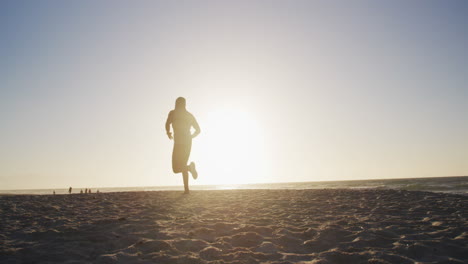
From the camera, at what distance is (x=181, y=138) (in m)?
9.59

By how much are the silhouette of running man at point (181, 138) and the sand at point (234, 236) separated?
3.75 m

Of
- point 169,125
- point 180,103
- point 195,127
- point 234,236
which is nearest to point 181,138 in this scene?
point 169,125

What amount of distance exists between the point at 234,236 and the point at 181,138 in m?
6.17

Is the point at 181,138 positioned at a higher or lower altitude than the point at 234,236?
higher

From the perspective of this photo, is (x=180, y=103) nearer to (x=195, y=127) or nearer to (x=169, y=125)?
(x=169, y=125)

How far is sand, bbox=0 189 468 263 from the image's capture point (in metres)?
3.02

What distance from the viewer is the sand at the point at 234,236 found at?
9.92 ft

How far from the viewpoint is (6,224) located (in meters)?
4.44

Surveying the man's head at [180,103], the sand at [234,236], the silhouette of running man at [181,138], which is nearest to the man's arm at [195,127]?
the silhouette of running man at [181,138]

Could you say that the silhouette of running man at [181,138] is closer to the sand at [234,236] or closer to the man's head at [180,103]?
the man's head at [180,103]

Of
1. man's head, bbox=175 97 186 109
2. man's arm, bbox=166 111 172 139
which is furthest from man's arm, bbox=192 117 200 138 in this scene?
man's arm, bbox=166 111 172 139

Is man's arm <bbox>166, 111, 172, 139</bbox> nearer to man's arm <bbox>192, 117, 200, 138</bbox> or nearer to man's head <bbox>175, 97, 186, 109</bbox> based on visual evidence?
man's head <bbox>175, 97, 186, 109</bbox>

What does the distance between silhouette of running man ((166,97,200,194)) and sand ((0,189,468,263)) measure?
3746 mm

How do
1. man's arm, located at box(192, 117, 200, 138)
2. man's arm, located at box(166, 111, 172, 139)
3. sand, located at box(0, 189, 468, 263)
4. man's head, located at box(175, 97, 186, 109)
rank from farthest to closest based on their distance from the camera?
man's arm, located at box(192, 117, 200, 138), man's head, located at box(175, 97, 186, 109), man's arm, located at box(166, 111, 172, 139), sand, located at box(0, 189, 468, 263)
